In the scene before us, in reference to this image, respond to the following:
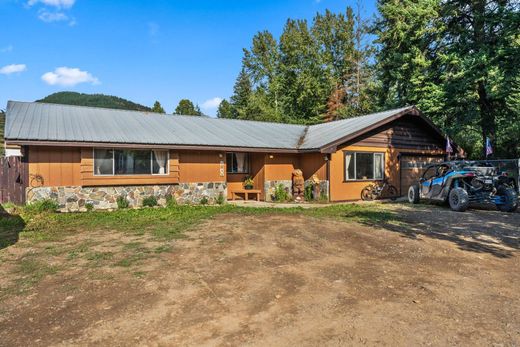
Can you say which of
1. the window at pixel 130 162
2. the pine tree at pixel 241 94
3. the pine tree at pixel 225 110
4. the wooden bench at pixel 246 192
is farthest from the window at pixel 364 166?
the pine tree at pixel 225 110

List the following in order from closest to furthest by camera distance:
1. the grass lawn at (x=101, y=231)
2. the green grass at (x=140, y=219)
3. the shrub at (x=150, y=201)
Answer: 1. the grass lawn at (x=101, y=231)
2. the green grass at (x=140, y=219)
3. the shrub at (x=150, y=201)

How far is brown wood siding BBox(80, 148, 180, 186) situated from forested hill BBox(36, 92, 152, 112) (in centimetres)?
5502

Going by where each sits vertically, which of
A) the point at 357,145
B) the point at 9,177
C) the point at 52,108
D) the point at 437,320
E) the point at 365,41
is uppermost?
the point at 365,41

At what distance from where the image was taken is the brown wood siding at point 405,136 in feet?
51.6

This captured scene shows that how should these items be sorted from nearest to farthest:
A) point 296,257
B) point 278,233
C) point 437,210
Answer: point 296,257 → point 278,233 → point 437,210

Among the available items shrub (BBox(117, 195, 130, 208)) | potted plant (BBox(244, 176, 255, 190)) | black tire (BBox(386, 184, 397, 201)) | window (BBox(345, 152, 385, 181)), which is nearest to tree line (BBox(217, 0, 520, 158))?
window (BBox(345, 152, 385, 181))

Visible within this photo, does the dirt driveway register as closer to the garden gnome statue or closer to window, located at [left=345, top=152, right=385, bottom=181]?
window, located at [left=345, top=152, right=385, bottom=181]

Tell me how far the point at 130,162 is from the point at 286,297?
10253 mm

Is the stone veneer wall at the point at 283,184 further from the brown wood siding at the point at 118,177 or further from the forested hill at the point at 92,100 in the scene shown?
the forested hill at the point at 92,100

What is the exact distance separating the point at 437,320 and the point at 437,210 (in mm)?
9437

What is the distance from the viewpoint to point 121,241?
739cm

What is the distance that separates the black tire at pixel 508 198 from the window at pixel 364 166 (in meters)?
5.26

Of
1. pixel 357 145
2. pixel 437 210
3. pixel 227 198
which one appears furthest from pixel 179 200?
pixel 437 210

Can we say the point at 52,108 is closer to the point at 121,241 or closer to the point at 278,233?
the point at 121,241
